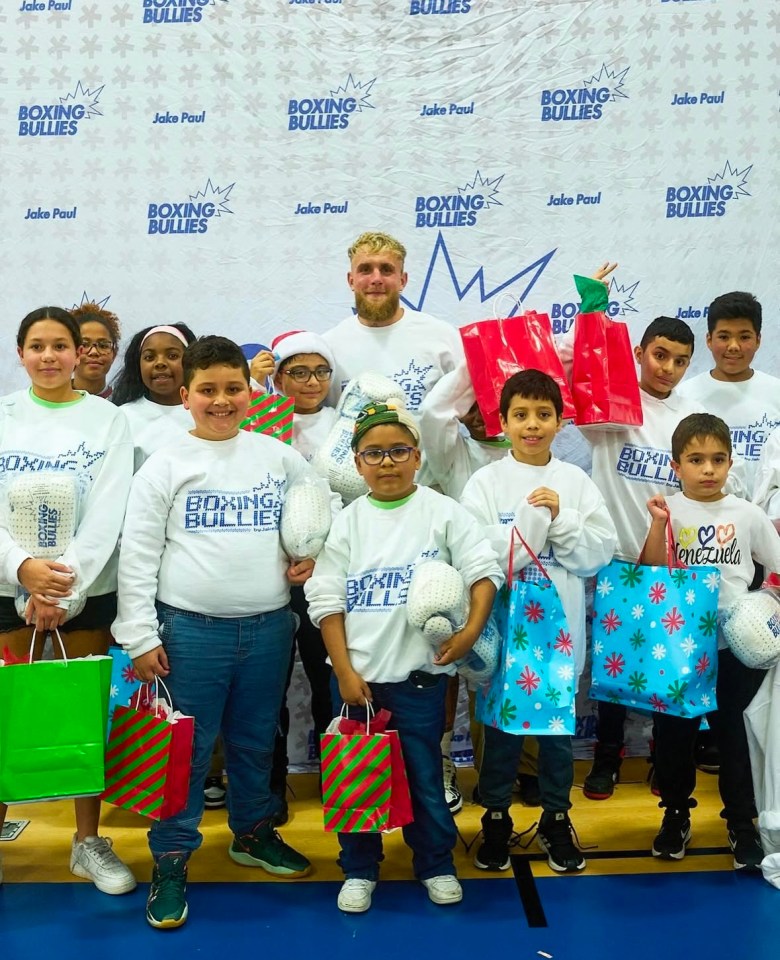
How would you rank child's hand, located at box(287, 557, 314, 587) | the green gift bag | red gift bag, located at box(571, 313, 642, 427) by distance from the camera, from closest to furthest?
the green gift bag < child's hand, located at box(287, 557, 314, 587) < red gift bag, located at box(571, 313, 642, 427)

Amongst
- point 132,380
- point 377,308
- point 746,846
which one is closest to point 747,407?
point 377,308

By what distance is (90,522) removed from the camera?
286cm

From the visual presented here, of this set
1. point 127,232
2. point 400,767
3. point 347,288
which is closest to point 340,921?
point 400,767

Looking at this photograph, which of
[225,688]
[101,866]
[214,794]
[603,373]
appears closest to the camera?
[225,688]

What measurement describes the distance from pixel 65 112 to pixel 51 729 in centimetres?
276

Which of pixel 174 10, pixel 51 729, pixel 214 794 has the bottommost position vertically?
pixel 214 794

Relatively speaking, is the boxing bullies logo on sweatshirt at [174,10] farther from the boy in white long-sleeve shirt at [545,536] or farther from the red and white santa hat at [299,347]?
Answer: the boy in white long-sleeve shirt at [545,536]

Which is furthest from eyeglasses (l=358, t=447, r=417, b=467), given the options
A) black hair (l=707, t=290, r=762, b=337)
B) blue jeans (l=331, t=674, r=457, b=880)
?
black hair (l=707, t=290, r=762, b=337)

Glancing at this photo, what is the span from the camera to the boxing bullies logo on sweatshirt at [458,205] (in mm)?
4184

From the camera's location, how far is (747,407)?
12.2ft

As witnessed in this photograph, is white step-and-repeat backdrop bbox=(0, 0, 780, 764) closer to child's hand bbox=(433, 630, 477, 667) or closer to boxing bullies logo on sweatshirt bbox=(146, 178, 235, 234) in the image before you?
boxing bullies logo on sweatshirt bbox=(146, 178, 235, 234)

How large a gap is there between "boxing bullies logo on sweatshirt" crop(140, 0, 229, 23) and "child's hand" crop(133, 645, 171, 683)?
9.17 feet

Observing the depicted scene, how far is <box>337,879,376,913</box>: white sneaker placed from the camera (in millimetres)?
2791

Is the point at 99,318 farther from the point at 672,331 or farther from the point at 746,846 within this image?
the point at 746,846
